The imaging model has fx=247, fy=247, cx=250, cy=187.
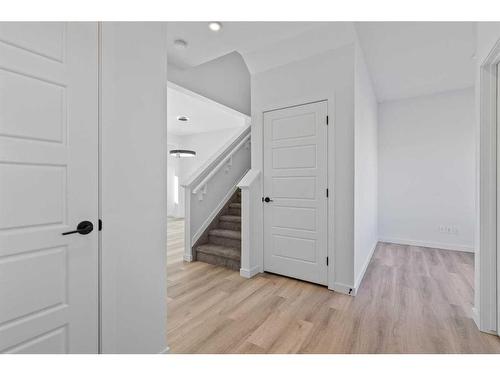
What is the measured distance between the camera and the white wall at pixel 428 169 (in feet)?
13.3

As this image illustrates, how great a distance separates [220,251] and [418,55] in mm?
3461

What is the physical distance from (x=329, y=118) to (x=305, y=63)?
711 mm

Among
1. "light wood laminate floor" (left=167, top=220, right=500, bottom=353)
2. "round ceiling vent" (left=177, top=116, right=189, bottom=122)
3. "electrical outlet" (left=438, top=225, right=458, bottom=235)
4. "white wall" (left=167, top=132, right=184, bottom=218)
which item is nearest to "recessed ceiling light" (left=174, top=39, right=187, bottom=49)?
"light wood laminate floor" (left=167, top=220, right=500, bottom=353)

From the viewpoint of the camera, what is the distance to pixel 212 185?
3967mm

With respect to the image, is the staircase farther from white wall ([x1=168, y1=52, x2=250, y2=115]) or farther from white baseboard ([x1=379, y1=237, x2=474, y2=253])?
white baseboard ([x1=379, y1=237, x2=474, y2=253])

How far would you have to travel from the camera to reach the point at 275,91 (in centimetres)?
296

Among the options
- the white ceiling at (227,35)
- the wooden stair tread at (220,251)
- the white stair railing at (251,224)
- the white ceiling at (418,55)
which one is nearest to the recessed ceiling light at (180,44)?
the white ceiling at (227,35)

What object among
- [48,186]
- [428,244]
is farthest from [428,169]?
[48,186]

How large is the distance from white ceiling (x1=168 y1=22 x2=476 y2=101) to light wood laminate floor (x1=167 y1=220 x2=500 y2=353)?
2.55 metres

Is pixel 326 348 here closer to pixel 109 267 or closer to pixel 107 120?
pixel 109 267

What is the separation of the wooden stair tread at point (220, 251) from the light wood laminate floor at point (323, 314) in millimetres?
189

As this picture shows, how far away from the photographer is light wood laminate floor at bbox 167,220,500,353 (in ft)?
5.54

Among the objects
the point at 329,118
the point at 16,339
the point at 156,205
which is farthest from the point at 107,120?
the point at 329,118

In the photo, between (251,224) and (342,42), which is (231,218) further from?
(342,42)
